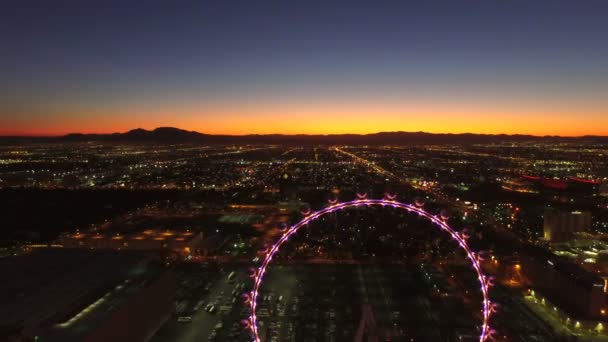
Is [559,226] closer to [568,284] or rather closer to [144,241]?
[568,284]

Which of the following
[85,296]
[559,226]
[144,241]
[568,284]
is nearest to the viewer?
[85,296]

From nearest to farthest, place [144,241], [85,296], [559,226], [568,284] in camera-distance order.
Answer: [85,296] → [568,284] → [144,241] → [559,226]

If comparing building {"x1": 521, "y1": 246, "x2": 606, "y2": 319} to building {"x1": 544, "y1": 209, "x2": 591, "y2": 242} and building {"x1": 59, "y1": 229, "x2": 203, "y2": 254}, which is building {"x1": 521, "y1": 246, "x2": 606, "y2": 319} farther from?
building {"x1": 59, "y1": 229, "x2": 203, "y2": 254}

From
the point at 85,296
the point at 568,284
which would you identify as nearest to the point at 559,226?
the point at 568,284

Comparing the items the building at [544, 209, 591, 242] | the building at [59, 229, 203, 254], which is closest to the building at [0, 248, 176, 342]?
the building at [59, 229, 203, 254]

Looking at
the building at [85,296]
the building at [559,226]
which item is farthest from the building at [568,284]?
the building at [85,296]

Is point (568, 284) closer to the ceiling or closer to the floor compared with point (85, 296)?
closer to the floor

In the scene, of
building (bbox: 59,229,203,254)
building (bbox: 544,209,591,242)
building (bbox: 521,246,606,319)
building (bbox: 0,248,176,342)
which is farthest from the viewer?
building (bbox: 544,209,591,242)

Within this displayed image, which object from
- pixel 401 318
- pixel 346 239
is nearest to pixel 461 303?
pixel 401 318

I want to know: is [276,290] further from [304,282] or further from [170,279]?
[170,279]

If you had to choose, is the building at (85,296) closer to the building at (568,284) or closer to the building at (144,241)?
the building at (144,241)
